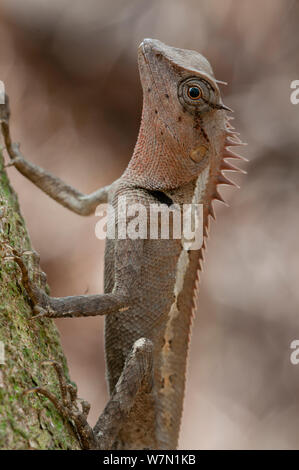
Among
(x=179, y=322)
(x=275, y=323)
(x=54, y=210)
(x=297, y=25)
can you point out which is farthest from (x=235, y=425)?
(x=297, y=25)

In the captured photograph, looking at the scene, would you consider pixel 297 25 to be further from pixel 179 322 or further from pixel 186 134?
pixel 179 322

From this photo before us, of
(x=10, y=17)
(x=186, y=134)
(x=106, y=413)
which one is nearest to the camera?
(x=106, y=413)

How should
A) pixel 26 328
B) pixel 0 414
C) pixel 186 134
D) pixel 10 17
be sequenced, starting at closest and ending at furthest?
1. pixel 0 414
2. pixel 26 328
3. pixel 186 134
4. pixel 10 17
